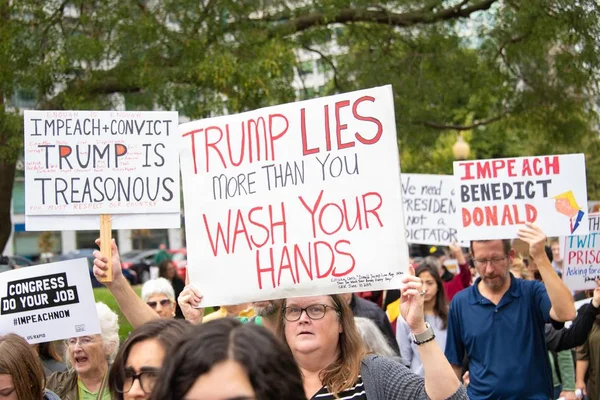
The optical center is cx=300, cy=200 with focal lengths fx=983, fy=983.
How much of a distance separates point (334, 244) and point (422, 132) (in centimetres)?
950

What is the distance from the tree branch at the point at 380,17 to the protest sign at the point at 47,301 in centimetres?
721

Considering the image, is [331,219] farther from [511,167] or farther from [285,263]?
[511,167]

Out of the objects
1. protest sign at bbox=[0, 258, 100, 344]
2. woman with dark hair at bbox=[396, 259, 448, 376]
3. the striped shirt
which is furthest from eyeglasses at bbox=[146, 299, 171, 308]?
the striped shirt

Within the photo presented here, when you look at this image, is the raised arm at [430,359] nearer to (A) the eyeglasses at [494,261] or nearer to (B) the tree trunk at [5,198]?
(A) the eyeglasses at [494,261]

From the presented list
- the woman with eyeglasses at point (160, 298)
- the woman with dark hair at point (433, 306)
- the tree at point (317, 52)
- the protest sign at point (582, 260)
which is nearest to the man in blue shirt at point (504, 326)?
the protest sign at point (582, 260)

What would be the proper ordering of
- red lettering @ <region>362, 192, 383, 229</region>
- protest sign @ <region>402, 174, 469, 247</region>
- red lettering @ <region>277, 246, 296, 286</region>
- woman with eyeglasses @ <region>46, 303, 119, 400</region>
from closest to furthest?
red lettering @ <region>362, 192, 383, 229</region> < red lettering @ <region>277, 246, 296, 286</region> < woman with eyeglasses @ <region>46, 303, 119, 400</region> < protest sign @ <region>402, 174, 469, 247</region>

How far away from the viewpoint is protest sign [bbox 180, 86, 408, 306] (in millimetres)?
4215

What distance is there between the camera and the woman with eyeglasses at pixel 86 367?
5066 millimetres

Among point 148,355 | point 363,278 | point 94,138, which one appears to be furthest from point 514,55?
point 148,355

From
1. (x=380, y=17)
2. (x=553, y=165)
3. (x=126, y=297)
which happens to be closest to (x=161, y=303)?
(x=126, y=297)

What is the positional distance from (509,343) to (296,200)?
201 centimetres

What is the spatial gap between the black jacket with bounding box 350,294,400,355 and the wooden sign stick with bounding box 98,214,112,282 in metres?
2.68

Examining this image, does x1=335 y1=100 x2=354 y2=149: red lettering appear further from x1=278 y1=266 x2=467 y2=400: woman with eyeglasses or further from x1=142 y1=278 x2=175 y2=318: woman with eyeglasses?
x1=142 y1=278 x2=175 y2=318: woman with eyeglasses

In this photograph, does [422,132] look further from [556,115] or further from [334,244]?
[334,244]
